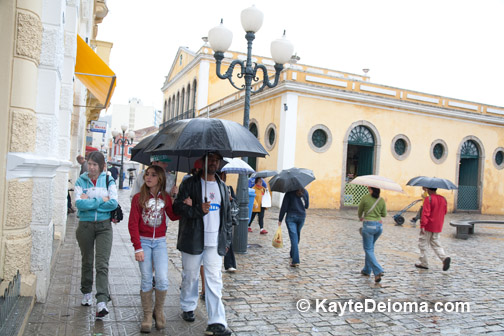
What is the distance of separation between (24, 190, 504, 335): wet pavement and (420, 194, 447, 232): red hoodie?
2.62ft

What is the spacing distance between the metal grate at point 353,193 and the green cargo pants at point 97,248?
15812 millimetres

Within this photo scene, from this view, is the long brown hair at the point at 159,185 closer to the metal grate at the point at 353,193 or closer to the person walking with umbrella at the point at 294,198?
the person walking with umbrella at the point at 294,198

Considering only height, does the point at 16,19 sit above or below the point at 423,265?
above

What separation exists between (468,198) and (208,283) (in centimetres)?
2206

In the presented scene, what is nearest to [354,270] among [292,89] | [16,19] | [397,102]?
[16,19]

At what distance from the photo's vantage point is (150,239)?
13.5ft

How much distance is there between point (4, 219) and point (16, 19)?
1.84 m

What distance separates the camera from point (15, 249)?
157 inches

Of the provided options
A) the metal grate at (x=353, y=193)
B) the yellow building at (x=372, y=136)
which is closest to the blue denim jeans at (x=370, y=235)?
the yellow building at (x=372, y=136)

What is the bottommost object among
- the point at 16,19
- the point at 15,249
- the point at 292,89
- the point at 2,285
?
the point at 2,285

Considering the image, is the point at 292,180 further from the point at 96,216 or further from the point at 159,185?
the point at 96,216

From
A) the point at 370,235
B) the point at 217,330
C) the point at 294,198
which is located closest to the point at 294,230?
the point at 294,198

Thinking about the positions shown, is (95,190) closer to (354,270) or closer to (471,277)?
(354,270)

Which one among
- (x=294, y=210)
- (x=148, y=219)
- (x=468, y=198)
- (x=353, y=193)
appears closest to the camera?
(x=148, y=219)
